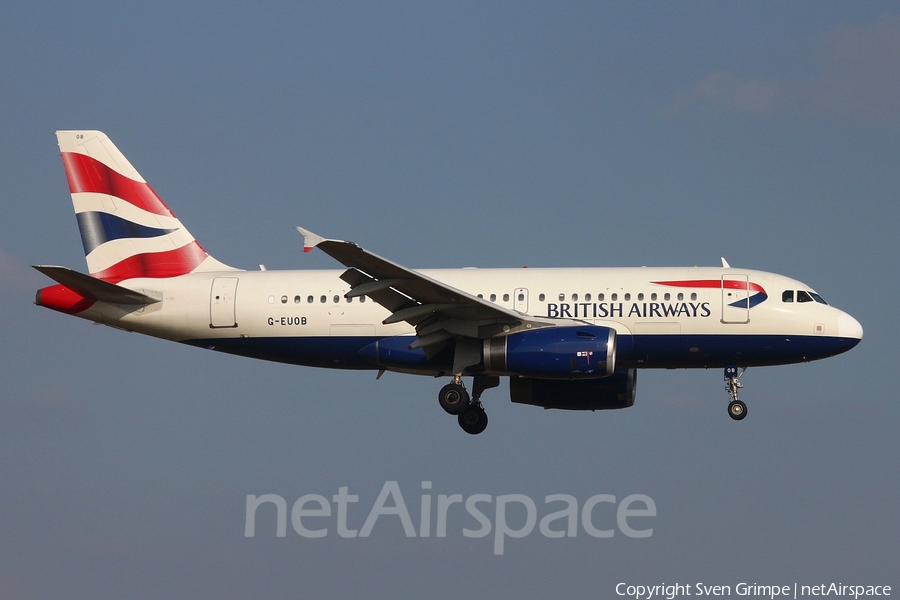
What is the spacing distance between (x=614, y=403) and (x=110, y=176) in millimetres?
17124

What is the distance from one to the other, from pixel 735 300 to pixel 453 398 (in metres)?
8.16

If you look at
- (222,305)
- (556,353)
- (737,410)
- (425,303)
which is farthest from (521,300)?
(222,305)

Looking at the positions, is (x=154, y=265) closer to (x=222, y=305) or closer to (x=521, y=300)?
(x=222, y=305)

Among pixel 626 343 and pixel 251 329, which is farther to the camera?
pixel 251 329

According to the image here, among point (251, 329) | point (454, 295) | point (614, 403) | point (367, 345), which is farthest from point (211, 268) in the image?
point (614, 403)

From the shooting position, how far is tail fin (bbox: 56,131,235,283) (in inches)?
1572

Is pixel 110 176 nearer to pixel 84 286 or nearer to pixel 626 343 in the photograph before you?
pixel 84 286

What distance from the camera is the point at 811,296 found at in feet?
118

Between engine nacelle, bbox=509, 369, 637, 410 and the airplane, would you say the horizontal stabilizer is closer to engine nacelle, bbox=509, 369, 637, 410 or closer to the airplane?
the airplane

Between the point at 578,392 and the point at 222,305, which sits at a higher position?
the point at 222,305

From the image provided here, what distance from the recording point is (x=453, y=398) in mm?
36625

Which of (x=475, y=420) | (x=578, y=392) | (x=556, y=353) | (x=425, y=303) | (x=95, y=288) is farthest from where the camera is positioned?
(x=578, y=392)

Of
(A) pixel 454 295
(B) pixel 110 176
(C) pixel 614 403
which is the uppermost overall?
(B) pixel 110 176

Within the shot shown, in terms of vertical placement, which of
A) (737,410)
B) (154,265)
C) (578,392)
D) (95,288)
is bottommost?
(737,410)
